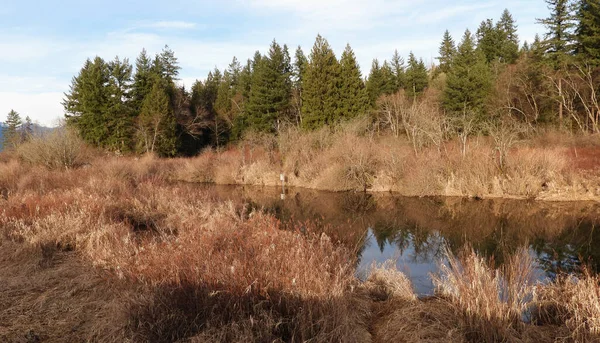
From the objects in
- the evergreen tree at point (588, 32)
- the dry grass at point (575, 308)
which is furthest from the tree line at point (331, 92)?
the dry grass at point (575, 308)

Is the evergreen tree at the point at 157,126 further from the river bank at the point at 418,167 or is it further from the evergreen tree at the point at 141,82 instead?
the river bank at the point at 418,167

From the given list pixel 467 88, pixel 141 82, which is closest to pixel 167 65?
pixel 141 82

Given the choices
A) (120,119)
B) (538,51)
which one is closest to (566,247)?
(538,51)

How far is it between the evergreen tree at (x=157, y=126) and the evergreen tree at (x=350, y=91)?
58.2ft

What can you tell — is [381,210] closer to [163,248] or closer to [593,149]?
[163,248]

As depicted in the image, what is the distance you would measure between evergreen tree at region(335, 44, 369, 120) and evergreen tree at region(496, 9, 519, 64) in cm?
Result: 1831

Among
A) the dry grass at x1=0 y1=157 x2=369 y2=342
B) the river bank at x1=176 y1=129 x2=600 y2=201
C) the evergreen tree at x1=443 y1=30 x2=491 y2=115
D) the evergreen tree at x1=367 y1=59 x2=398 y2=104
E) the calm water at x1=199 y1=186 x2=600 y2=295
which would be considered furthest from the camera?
the evergreen tree at x1=367 y1=59 x2=398 y2=104

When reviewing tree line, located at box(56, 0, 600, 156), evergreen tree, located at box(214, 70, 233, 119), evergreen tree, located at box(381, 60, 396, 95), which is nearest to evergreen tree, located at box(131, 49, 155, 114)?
tree line, located at box(56, 0, 600, 156)

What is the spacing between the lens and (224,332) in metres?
4.14

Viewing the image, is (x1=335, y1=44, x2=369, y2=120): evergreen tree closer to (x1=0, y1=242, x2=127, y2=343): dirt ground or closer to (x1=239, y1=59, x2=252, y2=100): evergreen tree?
(x1=239, y1=59, x2=252, y2=100): evergreen tree

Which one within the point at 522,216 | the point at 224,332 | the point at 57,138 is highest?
the point at 57,138

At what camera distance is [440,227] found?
14.4 meters

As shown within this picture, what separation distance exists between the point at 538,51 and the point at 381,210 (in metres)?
24.8

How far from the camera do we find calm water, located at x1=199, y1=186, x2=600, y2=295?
9.86 m
